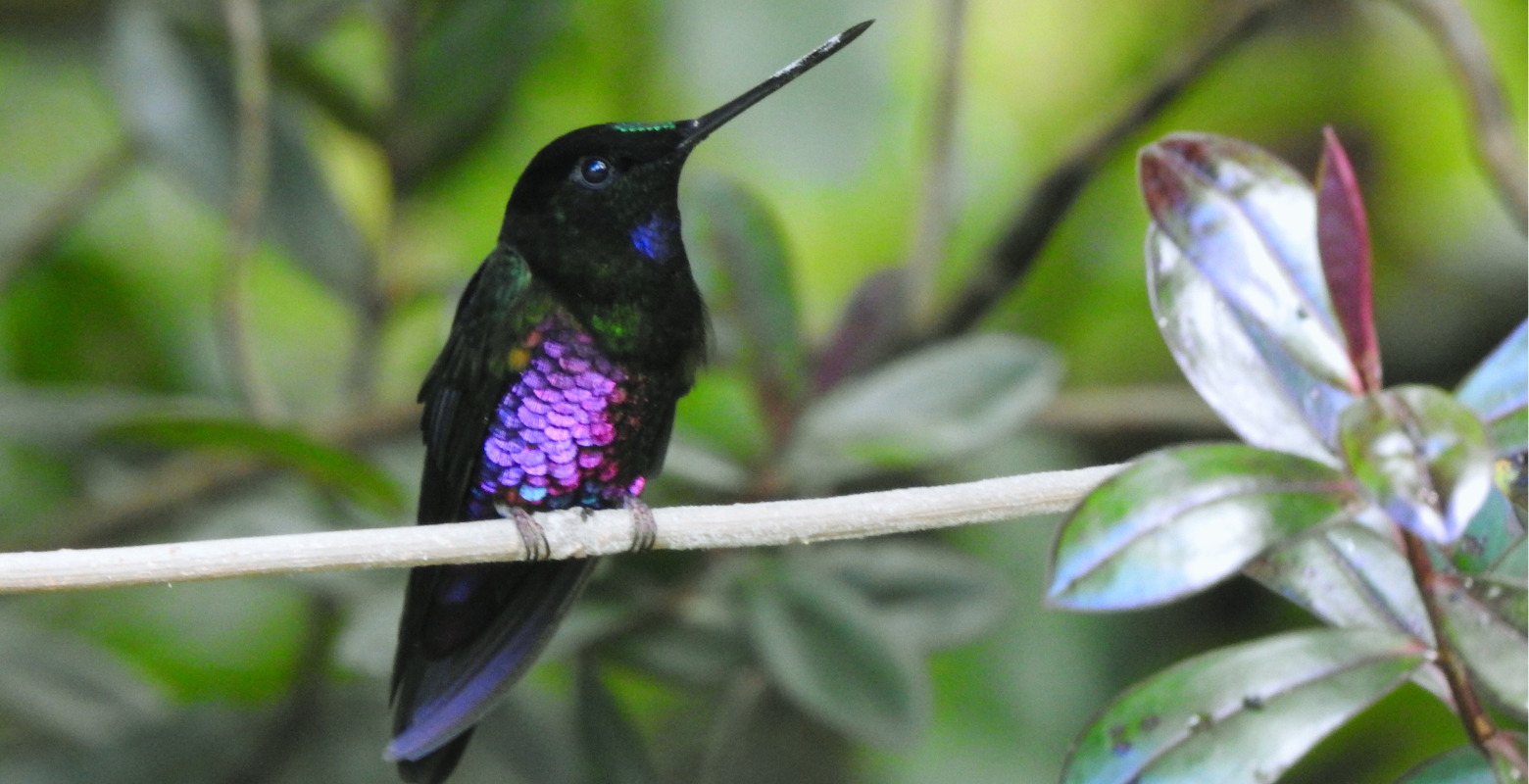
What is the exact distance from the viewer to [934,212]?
134cm

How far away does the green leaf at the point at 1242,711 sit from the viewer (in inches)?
20.7

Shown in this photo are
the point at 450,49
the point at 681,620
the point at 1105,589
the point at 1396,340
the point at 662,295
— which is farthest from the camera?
the point at 1396,340

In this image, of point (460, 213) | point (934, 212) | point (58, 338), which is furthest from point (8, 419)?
point (934, 212)

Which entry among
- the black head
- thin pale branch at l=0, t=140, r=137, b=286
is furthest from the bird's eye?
thin pale branch at l=0, t=140, r=137, b=286

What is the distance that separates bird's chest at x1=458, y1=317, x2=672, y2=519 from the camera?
0.81 meters

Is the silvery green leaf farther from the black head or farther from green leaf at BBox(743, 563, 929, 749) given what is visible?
green leaf at BBox(743, 563, 929, 749)

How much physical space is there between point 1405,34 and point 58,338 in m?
1.69

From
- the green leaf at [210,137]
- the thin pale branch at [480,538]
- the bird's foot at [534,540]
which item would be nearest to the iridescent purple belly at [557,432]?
the bird's foot at [534,540]

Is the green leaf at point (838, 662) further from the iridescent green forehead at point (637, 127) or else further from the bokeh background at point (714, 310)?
the iridescent green forehead at point (637, 127)

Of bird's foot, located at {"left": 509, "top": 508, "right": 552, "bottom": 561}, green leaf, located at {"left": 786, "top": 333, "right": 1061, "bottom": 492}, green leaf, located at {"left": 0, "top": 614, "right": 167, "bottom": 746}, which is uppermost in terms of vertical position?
bird's foot, located at {"left": 509, "top": 508, "right": 552, "bottom": 561}

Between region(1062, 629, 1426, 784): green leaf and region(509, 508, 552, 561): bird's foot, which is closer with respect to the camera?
region(1062, 629, 1426, 784): green leaf

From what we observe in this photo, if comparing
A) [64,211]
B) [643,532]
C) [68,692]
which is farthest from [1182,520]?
[64,211]

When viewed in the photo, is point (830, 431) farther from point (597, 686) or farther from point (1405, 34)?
point (1405, 34)

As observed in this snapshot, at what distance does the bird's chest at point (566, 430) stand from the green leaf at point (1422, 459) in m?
0.46
